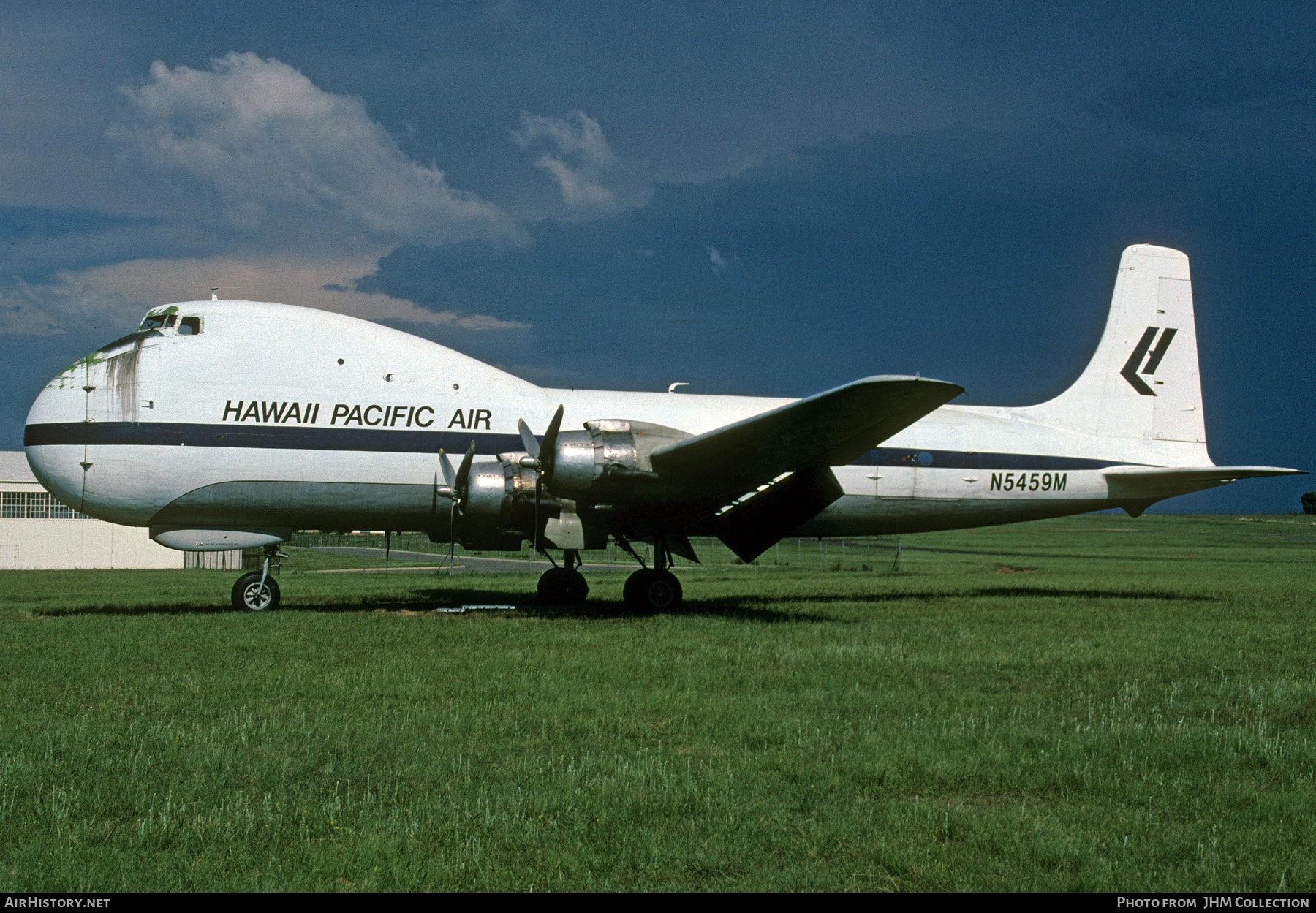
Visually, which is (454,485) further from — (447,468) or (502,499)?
(502,499)

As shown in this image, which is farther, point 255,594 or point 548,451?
point 255,594

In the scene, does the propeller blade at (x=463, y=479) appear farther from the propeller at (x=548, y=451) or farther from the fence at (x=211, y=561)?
the fence at (x=211, y=561)

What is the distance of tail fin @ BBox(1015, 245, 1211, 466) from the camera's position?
1967 cm

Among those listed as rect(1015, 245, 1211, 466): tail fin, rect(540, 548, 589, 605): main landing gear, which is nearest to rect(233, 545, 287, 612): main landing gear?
rect(540, 548, 589, 605): main landing gear

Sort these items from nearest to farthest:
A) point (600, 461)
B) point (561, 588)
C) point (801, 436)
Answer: point (801, 436) < point (600, 461) < point (561, 588)

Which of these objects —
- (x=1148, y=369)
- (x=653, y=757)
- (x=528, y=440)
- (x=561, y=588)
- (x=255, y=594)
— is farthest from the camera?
(x=1148, y=369)

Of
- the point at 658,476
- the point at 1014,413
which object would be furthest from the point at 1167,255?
the point at 658,476

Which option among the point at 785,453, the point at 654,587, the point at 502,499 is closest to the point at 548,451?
the point at 502,499

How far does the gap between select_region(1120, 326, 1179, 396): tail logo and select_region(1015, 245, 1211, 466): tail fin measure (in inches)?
0.7

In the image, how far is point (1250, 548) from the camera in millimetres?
56688

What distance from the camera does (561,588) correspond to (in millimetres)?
17938

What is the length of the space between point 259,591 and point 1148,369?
62.5 ft

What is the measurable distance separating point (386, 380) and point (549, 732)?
10.7 m

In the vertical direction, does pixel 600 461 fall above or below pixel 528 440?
below
